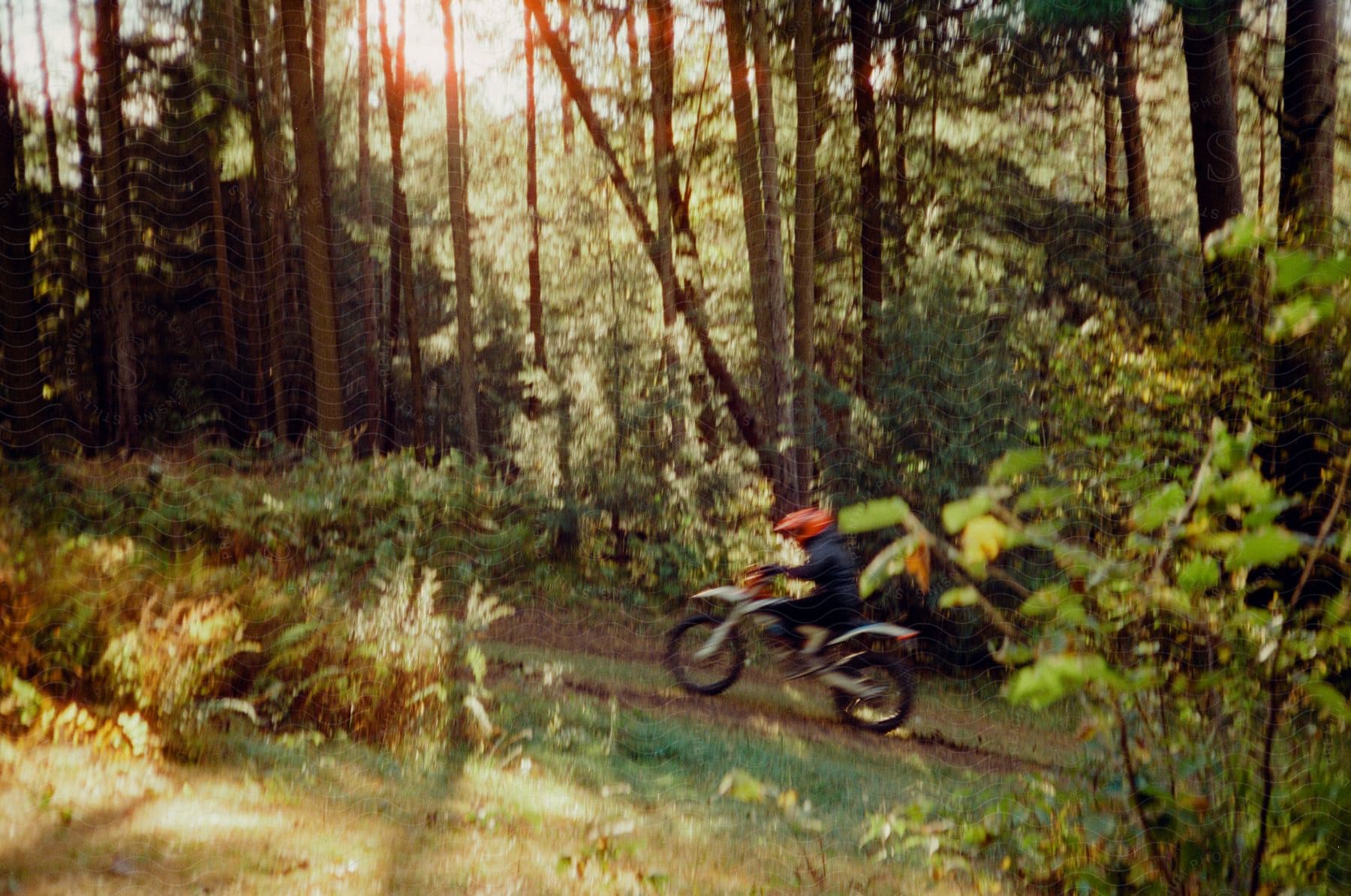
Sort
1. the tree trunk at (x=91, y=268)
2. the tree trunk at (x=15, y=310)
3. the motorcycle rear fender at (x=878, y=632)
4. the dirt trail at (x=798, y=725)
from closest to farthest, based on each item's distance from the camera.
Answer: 1. the motorcycle rear fender at (x=878, y=632)
2. the dirt trail at (x=798, y=725)
3. the tree trunk at (x=15, y=310)
4. the tree trunk at (x=91, y=268)

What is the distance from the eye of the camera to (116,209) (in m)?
12.3

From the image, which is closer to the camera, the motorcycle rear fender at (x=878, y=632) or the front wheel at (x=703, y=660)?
the motorcycle rear fender at (x=878, y=632)

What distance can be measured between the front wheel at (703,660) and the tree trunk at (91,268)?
7.72 meters

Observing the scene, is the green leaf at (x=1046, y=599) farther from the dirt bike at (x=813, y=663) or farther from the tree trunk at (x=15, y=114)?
the tree trunk at (x=15, y=114)

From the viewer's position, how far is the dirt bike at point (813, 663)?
643 centimetres

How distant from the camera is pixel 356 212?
1939 cm

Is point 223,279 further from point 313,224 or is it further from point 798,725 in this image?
point 798,725

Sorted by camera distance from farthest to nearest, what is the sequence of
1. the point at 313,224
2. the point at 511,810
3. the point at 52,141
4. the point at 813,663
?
the point at 52,141, the point at 313,224, the point at 813,663, the point at 511,810

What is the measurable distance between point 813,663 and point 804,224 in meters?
4.39

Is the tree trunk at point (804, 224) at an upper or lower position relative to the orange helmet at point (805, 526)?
upper

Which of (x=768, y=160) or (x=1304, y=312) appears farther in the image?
(x=768, y=160)

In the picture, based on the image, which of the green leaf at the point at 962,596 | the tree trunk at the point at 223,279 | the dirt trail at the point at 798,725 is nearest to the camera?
the green leaf at the point at 962,596

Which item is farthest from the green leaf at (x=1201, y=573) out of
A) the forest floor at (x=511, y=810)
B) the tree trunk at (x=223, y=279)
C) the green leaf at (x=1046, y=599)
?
the tree trunk at (x=223, y=279)

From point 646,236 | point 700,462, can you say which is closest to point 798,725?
point 700,462
